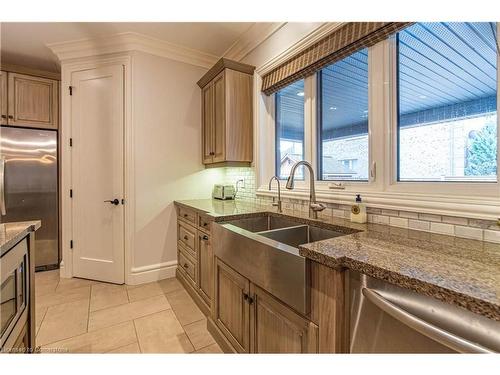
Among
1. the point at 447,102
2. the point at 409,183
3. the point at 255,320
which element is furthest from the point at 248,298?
the point at 447,102

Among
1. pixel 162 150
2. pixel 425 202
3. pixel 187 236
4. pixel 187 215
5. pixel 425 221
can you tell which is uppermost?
pixel 162 150

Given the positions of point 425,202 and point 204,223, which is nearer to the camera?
point 425,202

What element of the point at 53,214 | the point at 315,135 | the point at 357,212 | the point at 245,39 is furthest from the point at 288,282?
the point at 53,214

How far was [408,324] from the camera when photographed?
681mm

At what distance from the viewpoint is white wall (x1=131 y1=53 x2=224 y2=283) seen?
2627 millimetres

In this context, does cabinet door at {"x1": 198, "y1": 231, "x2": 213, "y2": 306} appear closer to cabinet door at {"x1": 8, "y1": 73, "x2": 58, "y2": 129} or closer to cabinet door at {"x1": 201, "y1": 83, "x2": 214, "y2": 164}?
cabinet door at {"x1": 201, "y1": 83, "x2": 214, "y2": 164}

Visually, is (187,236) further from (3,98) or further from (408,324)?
(3,98)

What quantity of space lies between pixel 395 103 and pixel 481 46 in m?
0.41

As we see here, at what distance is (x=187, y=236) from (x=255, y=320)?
140 cm

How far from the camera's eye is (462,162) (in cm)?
119

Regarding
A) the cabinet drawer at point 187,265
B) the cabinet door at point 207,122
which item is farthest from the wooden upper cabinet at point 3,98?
the cabinet drawer at point 187,265

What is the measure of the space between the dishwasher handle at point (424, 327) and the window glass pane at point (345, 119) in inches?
40.6

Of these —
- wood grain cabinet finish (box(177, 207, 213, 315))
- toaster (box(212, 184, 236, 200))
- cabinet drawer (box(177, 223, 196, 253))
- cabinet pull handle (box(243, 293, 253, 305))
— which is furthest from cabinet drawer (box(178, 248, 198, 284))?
cabinet pull handle (box(243, 293, 253, 305))

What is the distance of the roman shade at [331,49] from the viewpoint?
138 centimetres
